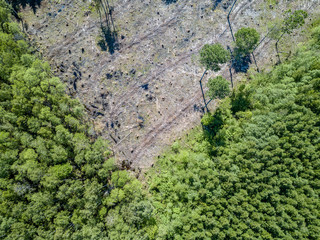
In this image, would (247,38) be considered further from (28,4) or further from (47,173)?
(28,4)

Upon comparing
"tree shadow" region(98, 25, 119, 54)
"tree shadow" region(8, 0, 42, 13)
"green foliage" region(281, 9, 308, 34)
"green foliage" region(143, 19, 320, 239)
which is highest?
"tree shadow" region(8, 0, 42, 13)

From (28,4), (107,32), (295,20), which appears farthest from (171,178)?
(28,4)

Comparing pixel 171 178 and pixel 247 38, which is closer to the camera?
pixel 247 38

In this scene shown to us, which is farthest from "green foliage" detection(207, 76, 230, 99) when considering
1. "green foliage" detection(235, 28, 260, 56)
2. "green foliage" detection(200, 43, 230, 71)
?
"green foliage" detection(235, 28, 260, 56)

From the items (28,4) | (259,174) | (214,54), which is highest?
(28,4)

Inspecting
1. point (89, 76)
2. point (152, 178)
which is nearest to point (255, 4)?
point (89, 76)

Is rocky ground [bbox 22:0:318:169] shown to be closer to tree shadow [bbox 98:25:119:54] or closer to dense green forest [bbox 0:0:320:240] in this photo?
tree shadow [bbox 98:25:119:54]

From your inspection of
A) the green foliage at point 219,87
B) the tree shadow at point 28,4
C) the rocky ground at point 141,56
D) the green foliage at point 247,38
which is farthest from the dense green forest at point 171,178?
the green foliage at point 247,38
